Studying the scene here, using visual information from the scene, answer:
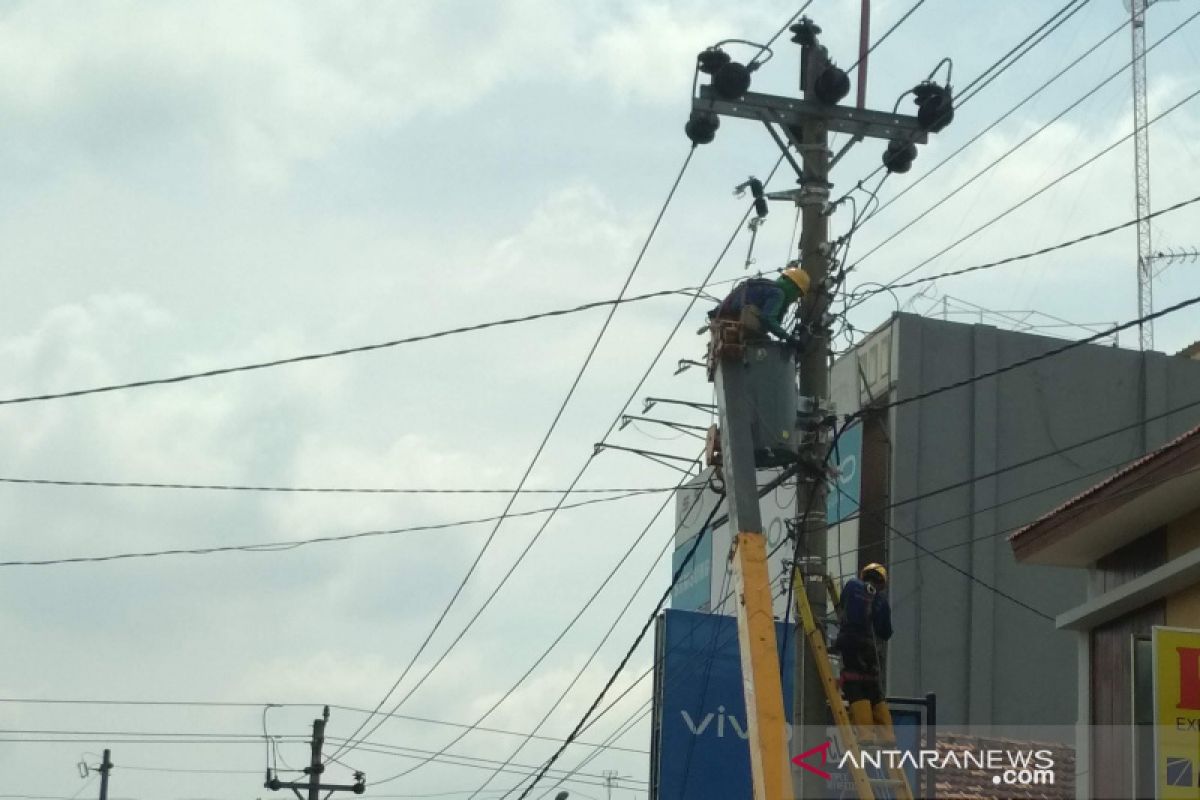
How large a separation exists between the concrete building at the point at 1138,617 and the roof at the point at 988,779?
1941mm

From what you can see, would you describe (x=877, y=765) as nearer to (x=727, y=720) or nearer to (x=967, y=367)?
(x=727, y=720)

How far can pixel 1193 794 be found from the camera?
1295cm

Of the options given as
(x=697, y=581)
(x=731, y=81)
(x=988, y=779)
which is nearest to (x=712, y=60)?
(x=731, y=81)

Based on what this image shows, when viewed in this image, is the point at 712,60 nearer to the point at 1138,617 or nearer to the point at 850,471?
the point at 1138,617

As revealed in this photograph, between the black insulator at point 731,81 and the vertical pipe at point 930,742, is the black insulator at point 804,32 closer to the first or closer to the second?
the black insulator at point 731,81

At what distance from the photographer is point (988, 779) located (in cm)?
1814

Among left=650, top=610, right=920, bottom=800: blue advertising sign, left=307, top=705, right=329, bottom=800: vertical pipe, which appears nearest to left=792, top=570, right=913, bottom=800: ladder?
left=650, top=610, right=920, bottom=800: blue advertising sign

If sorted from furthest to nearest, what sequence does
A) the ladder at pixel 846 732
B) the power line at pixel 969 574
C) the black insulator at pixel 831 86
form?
the power line at pixel 969 574 < the black insulator at pixel 831 86 < the ladder at pixel 846 732

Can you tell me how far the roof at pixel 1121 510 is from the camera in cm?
1435

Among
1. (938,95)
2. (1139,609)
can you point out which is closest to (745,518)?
(1139,609)

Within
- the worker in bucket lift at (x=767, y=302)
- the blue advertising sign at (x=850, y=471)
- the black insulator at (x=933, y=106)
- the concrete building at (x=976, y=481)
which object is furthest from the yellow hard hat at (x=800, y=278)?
the blue advertising sign at (x=850, y=471)

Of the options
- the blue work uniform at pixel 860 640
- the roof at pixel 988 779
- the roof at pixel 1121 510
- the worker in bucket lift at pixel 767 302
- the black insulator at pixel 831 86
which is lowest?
the roof at pixel 988 779

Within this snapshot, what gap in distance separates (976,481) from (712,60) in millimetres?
15234

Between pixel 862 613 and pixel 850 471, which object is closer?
pixel 862 613
